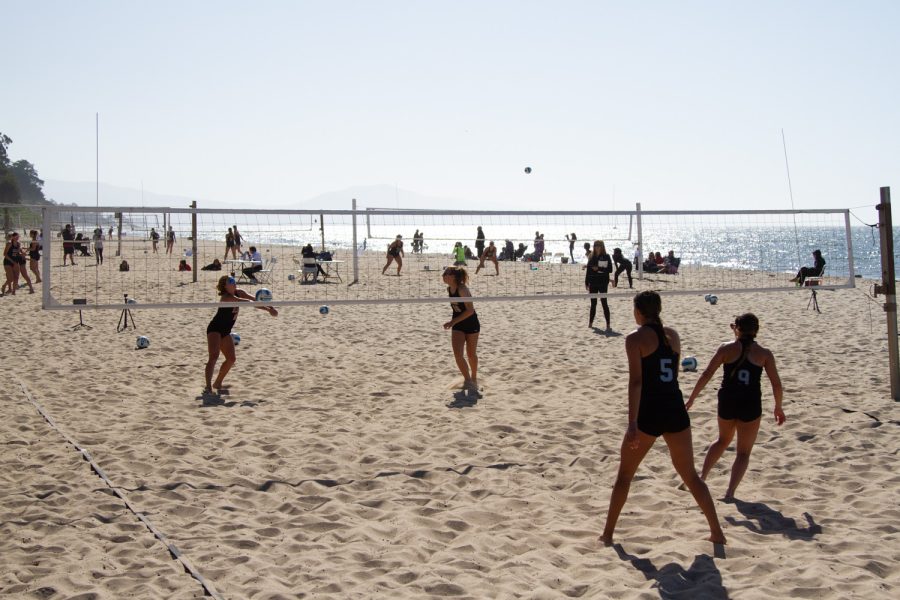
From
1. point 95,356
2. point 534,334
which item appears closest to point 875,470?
point 534,334

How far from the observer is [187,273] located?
68.4 ft

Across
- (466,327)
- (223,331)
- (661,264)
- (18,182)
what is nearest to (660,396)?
(466,327)

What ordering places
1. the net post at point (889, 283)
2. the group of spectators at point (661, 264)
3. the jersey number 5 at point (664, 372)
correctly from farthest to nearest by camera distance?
1. the group of spectators at point (661, 264)
2. the net post at point (889, 283)
3. the jersey number 5 at point (664, 372)

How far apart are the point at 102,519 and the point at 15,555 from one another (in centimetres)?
59

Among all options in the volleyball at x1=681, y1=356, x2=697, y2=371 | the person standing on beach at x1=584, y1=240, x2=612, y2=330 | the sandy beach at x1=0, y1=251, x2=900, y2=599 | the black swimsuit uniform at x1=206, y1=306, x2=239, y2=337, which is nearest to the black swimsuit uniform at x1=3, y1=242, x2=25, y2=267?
the sandy beach at x1=0, y1=251, x2=900, y2=599

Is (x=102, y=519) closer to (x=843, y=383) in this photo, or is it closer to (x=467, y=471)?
(x=467, y=471)

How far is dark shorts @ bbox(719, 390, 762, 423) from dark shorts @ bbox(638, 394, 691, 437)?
0.95 metres

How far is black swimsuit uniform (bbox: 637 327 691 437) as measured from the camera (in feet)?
13.4

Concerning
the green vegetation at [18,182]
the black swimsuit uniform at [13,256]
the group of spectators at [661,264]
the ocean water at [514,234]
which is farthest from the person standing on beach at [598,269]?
the green vegetation at [18,182]

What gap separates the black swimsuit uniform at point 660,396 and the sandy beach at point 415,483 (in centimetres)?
71

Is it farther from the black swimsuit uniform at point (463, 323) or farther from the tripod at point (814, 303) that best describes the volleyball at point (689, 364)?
the tripod at point (814, 303)

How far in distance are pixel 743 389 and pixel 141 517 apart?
147 inches

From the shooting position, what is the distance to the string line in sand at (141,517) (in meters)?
3.88

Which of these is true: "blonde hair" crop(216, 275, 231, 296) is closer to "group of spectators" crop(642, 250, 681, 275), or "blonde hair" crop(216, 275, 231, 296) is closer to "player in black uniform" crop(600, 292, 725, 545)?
"player in black uniform" crop(600, 292, 725, 545)
